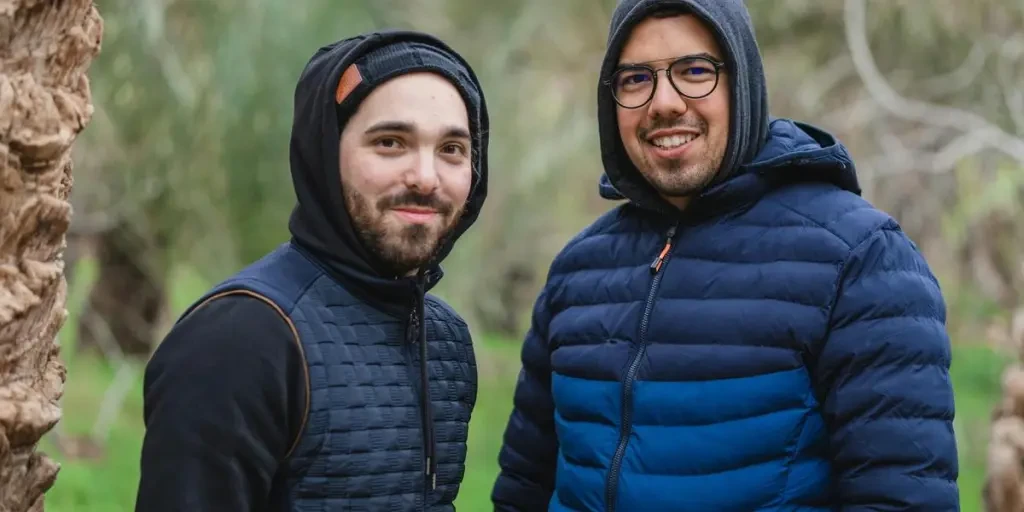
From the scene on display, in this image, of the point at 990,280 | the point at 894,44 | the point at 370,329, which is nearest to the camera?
the point at 370,329

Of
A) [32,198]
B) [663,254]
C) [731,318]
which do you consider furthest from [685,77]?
[32,198]

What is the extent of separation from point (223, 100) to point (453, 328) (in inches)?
223

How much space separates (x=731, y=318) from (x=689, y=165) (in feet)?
1.10

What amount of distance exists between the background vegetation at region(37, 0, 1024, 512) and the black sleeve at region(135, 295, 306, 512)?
5641 mm

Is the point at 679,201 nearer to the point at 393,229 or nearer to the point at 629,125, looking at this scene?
the point at 629,125

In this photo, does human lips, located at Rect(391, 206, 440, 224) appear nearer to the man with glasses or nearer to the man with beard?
the man with beard

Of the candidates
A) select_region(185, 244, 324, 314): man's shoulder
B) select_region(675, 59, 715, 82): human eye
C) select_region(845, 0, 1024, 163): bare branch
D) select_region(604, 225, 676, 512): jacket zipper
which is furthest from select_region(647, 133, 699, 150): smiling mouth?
select_region(845, 0, 1024, 163): bare branch

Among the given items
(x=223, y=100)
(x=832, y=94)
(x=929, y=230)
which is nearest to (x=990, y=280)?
(x=929, y=230)

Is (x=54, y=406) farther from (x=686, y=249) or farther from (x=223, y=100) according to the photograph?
(x=223, y=100)

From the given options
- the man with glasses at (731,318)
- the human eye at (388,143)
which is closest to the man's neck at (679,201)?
the man with glasses at (731,318)

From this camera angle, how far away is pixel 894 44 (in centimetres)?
1095

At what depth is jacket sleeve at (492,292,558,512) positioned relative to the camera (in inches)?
117

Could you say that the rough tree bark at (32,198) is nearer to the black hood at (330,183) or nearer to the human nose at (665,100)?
the black hood at (330,183)

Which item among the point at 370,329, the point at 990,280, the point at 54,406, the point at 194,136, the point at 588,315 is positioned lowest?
the point at 54,406
